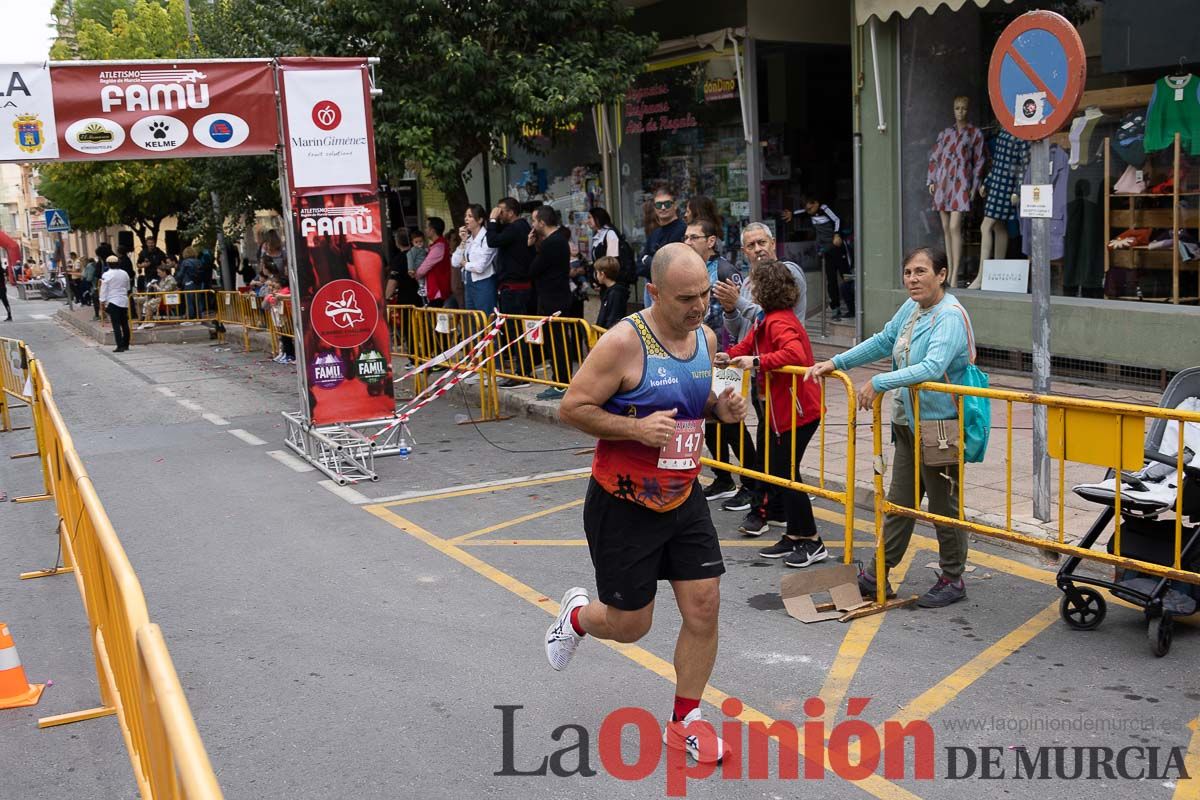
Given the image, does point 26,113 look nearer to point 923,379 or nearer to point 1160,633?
point 923,379

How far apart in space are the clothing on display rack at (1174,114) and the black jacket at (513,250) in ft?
20.4

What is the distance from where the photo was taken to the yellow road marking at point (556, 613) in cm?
416

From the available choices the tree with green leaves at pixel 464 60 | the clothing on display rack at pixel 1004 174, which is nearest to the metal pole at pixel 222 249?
the tree with green leaves at pixel 464 60

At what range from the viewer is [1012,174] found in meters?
12.1

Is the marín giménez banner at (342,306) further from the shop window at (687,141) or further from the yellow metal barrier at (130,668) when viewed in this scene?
the shop window at (687,141)

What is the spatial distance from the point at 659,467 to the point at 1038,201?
3.51m

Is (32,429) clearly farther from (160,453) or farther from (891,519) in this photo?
(891,519)

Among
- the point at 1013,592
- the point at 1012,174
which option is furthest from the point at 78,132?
the point at 1012,174

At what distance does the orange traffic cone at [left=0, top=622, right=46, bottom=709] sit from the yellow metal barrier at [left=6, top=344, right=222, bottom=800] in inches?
11.5

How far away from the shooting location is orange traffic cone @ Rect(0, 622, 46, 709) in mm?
5227

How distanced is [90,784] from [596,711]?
1.98m

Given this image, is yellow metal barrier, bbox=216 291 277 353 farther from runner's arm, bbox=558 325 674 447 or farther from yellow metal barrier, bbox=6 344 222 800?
runner's arm, bbox=558 325 674 447

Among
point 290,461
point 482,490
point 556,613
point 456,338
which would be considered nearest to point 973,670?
point 556,613

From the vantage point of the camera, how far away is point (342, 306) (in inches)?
400
